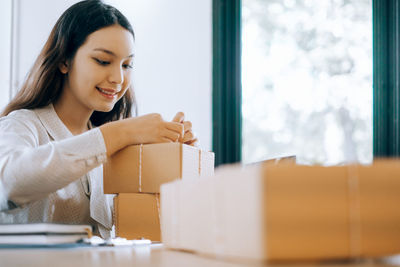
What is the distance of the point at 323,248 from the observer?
0.38 metres

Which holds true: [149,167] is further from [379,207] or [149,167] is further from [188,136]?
[379,207]

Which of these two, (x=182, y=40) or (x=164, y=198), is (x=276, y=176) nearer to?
(x=164, y=198)

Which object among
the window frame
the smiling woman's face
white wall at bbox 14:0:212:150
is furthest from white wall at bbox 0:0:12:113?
the smiling woman's face

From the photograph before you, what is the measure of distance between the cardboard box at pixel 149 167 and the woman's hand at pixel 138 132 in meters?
0.03

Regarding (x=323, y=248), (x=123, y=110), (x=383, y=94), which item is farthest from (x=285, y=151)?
(x=323, y=248)

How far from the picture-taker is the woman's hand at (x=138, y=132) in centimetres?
103

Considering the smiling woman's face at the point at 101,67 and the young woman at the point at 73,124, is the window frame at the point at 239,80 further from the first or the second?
the smiling woman's face at the point at 101,67

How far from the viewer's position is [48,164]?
985 mm

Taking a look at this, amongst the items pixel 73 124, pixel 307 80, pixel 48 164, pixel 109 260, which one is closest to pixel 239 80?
pixel 307 80

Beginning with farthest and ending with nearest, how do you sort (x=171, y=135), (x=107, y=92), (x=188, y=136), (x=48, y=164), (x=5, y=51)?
(x=5, y=51) → (x=107, y=92) → (x=188, y=136) → (x=171, y=135) → (x=48, y=164)

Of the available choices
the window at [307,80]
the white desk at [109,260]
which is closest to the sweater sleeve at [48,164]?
the white desk at [109,260]

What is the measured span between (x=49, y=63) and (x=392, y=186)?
3.90 feet

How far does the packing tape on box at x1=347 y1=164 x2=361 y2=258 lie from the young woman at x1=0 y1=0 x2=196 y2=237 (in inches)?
26.8

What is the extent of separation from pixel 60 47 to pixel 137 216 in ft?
2.03
